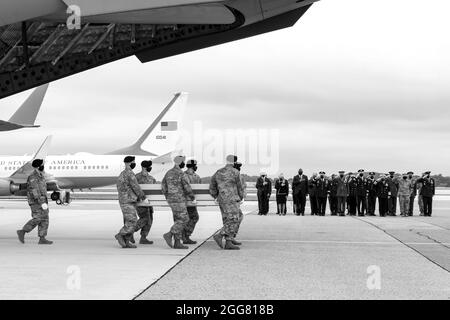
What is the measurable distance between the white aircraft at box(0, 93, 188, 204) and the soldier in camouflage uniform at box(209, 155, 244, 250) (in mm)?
25394

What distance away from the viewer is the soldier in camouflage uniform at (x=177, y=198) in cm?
1082

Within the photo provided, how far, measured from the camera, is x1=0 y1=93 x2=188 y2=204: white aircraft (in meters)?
37.4

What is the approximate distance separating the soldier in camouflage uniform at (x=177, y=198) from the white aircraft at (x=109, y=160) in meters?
25.2

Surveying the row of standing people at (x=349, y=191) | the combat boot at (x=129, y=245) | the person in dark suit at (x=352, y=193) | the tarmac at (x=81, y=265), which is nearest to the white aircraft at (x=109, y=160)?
the row of standing people at (x=349, y=191)

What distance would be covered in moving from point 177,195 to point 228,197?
0.97 m

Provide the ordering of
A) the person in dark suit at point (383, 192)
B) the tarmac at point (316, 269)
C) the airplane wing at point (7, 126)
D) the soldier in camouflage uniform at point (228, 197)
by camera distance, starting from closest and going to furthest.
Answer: the tarmac at point (316, 269) < the soldier in camouflage uniform at point (228, 197) < the airplane wing at point (7, 126) < the person in dark suit at point (383, 192)

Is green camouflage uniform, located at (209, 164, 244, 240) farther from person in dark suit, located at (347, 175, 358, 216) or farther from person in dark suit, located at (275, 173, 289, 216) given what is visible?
person in dark suit, located at (347, 175, 358, 216)

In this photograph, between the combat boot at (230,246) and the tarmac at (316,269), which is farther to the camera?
the combat boot at (230,246)

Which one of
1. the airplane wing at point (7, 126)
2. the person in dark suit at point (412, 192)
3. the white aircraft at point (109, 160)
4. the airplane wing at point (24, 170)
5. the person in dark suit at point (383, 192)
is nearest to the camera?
the airplane wing at point (7, 126)

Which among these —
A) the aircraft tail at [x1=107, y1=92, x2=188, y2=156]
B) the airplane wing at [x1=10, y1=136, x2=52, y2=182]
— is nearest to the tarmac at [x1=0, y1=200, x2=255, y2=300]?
the airplane wing at [x1=10, y1=136, x2=52, y2=182]

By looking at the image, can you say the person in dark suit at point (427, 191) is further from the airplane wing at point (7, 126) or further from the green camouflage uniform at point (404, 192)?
the airplane wing at point (7, 126)

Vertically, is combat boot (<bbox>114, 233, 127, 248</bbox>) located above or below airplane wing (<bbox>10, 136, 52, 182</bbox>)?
below
